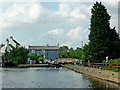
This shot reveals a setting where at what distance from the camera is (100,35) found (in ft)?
185

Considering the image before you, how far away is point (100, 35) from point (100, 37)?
0.55 metres

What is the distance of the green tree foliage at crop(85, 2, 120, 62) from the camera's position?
56.1 m

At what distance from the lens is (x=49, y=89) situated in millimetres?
24578

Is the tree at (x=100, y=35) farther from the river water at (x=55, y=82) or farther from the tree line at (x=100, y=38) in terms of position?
the river water at (x=55, y=82)

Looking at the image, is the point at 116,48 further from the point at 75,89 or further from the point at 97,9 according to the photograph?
the point at 75,89

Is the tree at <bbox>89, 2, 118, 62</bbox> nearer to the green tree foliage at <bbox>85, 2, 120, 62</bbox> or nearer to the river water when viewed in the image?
the green tree foliage at <bbox>85, 2, 120, 62</bbox>

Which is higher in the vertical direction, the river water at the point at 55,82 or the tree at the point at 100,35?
the tree at the point at 100,35

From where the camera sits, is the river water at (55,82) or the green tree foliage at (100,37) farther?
the green tree foliage at (100,37)

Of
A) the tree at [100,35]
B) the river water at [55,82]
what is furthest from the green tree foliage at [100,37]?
the river water at [55,82]

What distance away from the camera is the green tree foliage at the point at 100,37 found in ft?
184

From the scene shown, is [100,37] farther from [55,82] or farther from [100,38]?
[55,82]

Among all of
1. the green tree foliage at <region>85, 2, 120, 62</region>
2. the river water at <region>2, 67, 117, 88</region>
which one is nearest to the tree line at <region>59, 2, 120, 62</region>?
the green tree foliage at <region>85, 2, 120, 62</region>

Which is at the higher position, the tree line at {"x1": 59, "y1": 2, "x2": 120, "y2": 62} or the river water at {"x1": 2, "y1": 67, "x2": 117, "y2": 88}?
the tree line at {"x1": 59, "y1": 2, "x2": 120, "y2": 62}

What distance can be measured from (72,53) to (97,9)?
133 m
